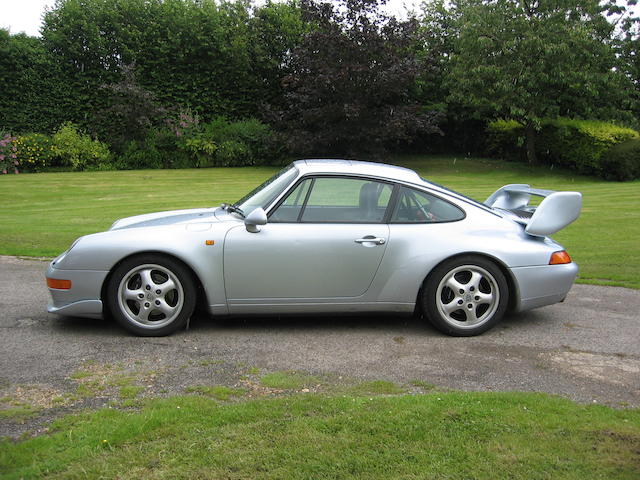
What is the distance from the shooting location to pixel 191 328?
536 cm

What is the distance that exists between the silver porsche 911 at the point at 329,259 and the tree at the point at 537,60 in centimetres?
2111

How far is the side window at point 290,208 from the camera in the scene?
5.24 m

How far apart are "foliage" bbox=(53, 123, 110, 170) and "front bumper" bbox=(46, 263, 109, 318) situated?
66.2 ft

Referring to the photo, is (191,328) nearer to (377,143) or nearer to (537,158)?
(377,143)

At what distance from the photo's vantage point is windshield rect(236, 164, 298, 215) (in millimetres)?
5340

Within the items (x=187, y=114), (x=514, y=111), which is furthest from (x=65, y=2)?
(x=514, y=111)

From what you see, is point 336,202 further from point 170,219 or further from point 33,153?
point 33,153

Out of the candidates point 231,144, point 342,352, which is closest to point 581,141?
point 231,144

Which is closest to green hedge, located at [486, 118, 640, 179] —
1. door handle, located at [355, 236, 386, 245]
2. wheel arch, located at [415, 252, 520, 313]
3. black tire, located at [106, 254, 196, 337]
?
wheel arch, located at [415, 252, 520, 313]

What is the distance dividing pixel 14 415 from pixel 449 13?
30.8m

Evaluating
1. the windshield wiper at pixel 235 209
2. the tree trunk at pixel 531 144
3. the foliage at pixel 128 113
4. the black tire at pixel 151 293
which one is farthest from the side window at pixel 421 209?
the tree trunk at pixel 531 144

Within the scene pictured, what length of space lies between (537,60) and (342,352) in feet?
75.6

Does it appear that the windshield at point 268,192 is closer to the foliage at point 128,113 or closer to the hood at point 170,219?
the hood at point 170,219

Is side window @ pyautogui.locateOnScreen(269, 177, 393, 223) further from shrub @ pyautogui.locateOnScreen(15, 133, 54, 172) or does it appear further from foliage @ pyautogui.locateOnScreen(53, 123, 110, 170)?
shrub @ pyautogui.locateOnScreen(15, 133, 54, 172)
